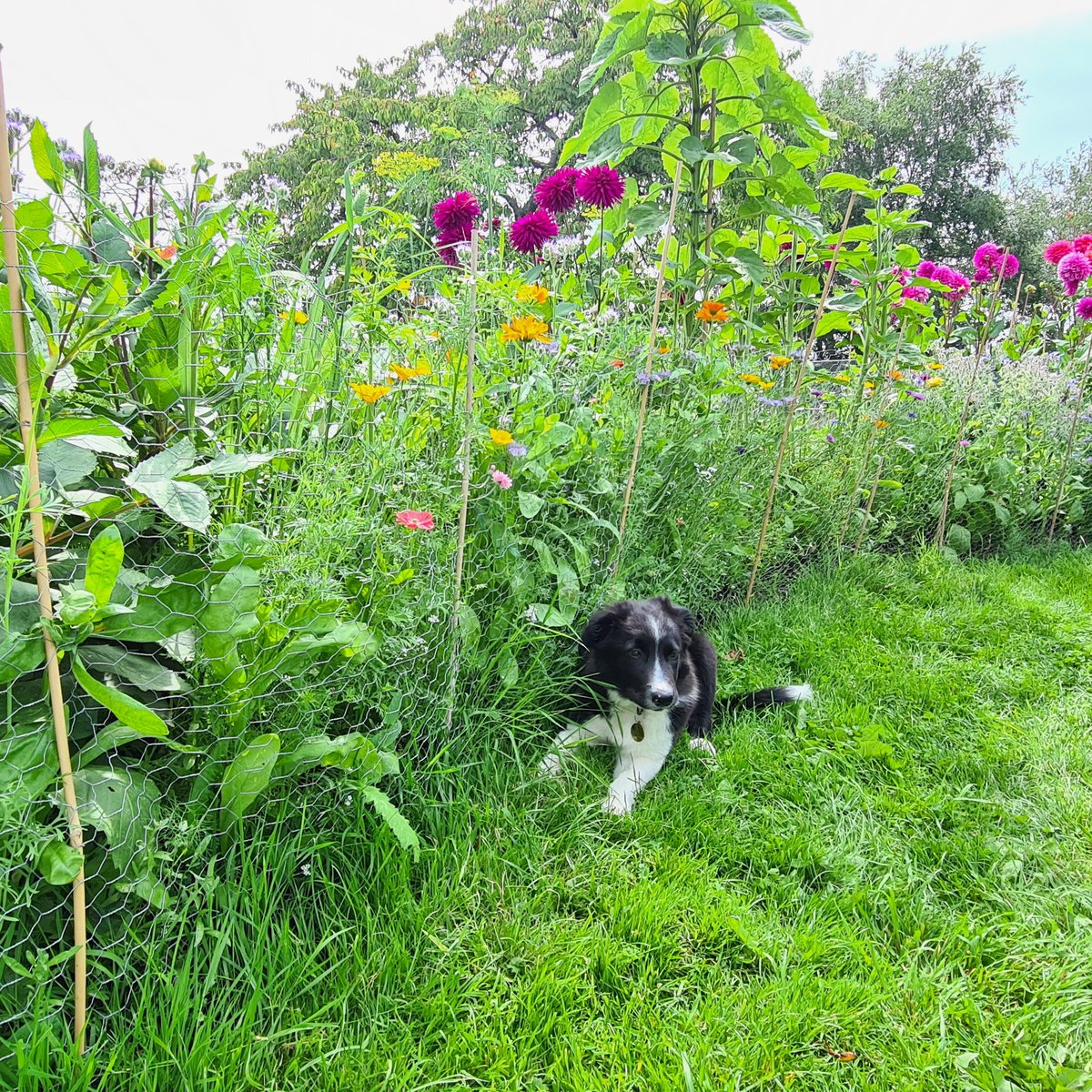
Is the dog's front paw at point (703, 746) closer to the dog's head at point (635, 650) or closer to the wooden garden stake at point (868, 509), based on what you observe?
the dog's head at point (635, 650)

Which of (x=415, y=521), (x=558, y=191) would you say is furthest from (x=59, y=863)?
(x=558, y=191)

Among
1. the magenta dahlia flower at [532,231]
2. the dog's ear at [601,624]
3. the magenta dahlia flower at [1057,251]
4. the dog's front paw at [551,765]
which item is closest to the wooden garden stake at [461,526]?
the dog's front paw at [551,765]

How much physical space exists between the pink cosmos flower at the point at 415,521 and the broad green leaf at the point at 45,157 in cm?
93

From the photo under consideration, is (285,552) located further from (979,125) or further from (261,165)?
(979,125)

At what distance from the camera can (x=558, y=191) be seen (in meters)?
3.09

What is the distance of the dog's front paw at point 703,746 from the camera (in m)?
2.49

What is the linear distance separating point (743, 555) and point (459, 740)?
1.90 metres

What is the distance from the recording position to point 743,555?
3.43 metres

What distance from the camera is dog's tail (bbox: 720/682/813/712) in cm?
277

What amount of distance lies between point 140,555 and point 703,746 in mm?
1886

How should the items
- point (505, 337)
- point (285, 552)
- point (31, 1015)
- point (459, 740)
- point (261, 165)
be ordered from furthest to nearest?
point (261, 165) → point (505, 337) → point (459, 740) → point (285, 552) → point (31, 1015)

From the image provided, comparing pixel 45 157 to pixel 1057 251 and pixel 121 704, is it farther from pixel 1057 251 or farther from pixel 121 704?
pixel 1057 251

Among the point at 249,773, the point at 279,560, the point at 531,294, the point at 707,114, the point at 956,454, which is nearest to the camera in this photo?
the point at 249,773

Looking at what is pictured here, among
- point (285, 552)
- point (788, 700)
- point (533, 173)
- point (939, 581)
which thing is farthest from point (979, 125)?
point (285, 552)
